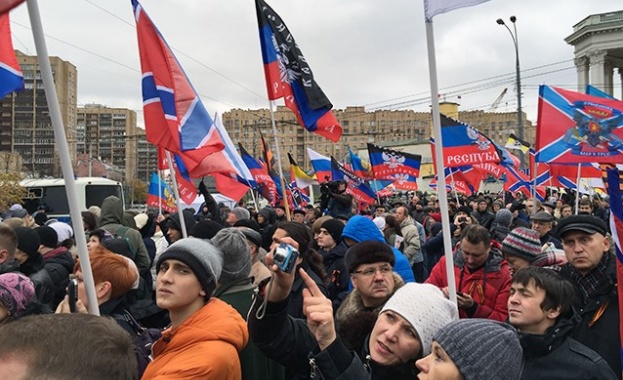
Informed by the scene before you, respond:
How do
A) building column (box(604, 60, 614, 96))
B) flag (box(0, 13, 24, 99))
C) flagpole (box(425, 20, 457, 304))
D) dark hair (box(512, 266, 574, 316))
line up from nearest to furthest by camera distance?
dark hair (box(512, 266, 574, 316)), flagpole (box(425, 20, 457, 304)), flag (box(0, 13, 24, 99)), building column (box(604, 60, 614, 96))

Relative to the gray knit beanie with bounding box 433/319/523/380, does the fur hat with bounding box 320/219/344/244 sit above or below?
below

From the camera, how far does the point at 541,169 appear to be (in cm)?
→ 1468

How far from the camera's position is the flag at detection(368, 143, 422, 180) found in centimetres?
1389

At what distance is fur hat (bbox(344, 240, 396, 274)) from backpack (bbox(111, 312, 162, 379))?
1.18m

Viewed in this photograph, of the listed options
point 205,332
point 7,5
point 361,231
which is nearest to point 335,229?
point 361,231

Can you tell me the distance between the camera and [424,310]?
2.32 meters

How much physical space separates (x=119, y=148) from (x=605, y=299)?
82825 millimetres

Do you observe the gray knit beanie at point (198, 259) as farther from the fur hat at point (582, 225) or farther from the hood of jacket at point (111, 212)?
the hood of jacket at point (111, 212)

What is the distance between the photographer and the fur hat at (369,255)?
333 cm

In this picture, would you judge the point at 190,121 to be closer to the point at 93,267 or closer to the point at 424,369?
the point at 93,267

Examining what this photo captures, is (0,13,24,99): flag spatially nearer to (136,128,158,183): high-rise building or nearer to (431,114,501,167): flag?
(431,114,501,167): flag

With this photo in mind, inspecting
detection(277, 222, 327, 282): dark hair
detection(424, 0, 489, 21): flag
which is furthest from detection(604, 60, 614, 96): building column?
detection(424, 0, 489, 21): flag

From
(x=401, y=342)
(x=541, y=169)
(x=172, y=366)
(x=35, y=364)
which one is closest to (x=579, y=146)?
(x=401, y=342)

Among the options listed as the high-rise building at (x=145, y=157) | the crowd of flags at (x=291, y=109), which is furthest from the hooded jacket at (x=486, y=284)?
the high-rise building at (x=145, y=157)
